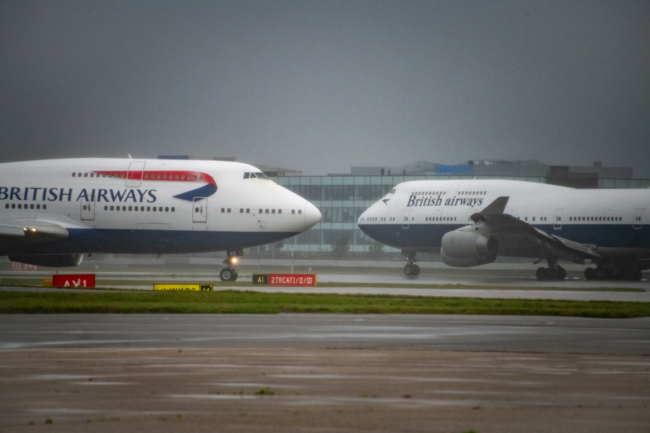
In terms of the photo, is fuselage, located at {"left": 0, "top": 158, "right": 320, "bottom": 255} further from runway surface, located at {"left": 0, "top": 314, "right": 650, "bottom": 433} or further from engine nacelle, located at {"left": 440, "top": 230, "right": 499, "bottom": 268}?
runway surface, located at {"left": 0, "top": 314, "right": 650, "bottom": 433}

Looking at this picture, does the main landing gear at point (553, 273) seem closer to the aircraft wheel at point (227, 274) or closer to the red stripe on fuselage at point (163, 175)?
the aircraft wheel at point (227, 274)

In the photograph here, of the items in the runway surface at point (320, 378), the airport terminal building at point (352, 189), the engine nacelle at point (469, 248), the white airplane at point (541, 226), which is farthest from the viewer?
the airport terminal building at point (352, 189)

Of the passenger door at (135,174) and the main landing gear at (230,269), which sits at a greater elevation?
the passenger door at (135,174)

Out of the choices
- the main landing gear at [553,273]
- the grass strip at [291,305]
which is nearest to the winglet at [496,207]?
the main landing gear at [553,273]

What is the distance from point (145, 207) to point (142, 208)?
15 centimetres

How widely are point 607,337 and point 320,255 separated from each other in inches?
3220

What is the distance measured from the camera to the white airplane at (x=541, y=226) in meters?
44.3

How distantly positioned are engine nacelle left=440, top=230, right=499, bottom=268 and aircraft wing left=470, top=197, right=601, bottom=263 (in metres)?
0.91

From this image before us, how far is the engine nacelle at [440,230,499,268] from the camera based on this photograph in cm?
4462

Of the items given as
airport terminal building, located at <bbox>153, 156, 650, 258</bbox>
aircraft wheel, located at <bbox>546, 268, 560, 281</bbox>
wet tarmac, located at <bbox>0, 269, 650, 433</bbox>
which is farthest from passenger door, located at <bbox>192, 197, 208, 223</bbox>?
airport terminal building, located at <bbox>153, 156, 650, 258</bbox>

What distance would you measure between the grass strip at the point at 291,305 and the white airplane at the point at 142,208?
36.3ft

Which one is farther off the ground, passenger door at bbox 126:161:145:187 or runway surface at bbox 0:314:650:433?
passenger door at bbox 126:161:145:187

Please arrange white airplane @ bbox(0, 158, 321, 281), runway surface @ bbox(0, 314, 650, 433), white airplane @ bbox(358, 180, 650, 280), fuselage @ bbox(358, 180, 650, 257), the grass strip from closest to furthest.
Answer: runway surface @ bbox(0, 314, 650, 433), the grass strip, white airplane @ bbox(0, 158, 321, 281), fuselage @ bbox(358, 180, 650, 257), white airplane @ bbox(358, 180, 650, 280)

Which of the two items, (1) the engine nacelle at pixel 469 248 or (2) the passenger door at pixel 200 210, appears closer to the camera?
(2) the passenger door at pixel 200 210
